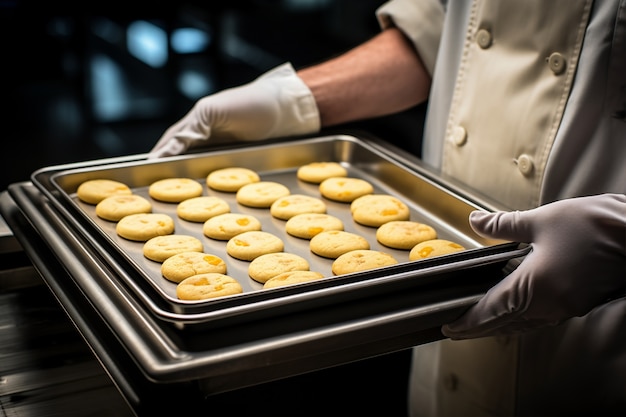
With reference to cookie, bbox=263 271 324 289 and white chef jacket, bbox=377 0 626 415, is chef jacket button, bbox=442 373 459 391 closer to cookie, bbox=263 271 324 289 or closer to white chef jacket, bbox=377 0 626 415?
white chef jacket, bbox=377 0 626 415

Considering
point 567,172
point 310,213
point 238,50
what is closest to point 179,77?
point 238,50

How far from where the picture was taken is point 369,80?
2121 millimetres

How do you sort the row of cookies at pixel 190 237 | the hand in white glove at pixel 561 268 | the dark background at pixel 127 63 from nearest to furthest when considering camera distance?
the hand in white glove at pixel 561 268
the row of cookies at pixel 190 237
the dark background at pixel 127 63

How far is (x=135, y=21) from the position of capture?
427cm

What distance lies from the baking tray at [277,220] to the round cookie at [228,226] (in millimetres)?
20

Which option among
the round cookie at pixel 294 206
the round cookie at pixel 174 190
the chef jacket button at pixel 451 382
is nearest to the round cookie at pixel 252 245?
the round cookie at pixel 294 206

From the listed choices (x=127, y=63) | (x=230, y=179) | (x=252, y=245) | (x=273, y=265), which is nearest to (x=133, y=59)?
(x=127, y=63)

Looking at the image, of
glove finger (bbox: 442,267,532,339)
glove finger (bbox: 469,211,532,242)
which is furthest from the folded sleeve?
glove finger (bbox: 442,267,532,339)

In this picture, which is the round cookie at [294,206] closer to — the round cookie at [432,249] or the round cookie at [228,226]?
the round cookie at [228,226]

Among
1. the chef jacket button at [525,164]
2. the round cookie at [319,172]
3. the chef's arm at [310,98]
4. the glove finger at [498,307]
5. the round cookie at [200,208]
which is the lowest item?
the glove finger at [498,307]

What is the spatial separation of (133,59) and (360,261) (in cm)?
337

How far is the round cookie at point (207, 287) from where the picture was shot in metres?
1.37

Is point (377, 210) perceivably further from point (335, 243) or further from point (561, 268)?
point (561, 268)

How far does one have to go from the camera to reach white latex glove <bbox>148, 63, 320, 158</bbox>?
6.47 ft
